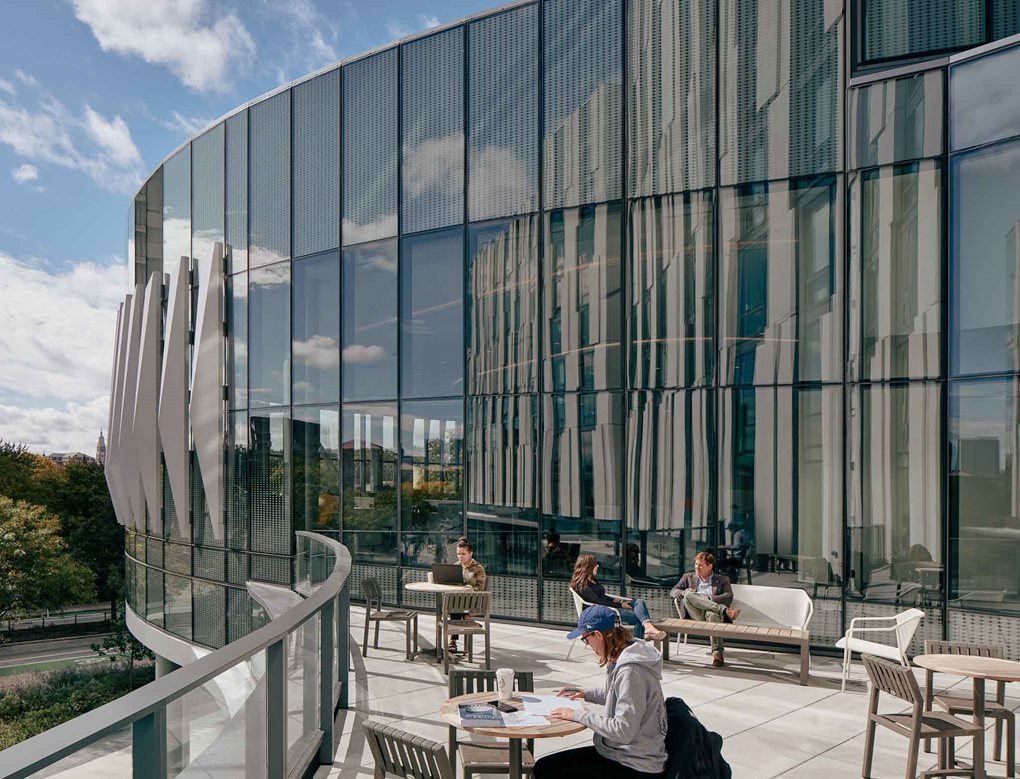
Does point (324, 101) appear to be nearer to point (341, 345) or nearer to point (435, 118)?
point (435, 118)

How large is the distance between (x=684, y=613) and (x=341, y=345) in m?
8.59

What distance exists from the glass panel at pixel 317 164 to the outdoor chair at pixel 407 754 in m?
13.2

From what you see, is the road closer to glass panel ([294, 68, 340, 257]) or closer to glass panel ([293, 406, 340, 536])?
glass panel ([293, 406, 340, 536])

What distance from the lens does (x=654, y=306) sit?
497 inches

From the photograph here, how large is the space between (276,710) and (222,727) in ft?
3.84

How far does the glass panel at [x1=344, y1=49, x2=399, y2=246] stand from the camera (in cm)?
1568

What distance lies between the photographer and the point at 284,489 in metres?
17.5

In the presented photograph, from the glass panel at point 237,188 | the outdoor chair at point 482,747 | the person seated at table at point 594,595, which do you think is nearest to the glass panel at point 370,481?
the person seated at table at point 594,595

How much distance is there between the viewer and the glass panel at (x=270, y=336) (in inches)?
700

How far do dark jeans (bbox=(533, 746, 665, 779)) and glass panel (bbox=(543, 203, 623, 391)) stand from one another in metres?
8.41

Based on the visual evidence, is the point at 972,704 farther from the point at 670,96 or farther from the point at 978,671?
the point at 670,96

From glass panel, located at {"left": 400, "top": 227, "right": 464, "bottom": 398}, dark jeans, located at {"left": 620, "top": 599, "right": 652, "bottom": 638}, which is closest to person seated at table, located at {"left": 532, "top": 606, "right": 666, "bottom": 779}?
dark jeans, located at {"left": 620, "top": 599, "right": 652, "bottom": 638}

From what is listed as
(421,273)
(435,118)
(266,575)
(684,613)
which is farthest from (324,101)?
(684,613)

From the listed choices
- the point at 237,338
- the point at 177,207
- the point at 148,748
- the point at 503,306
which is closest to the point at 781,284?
the point at 503,306
